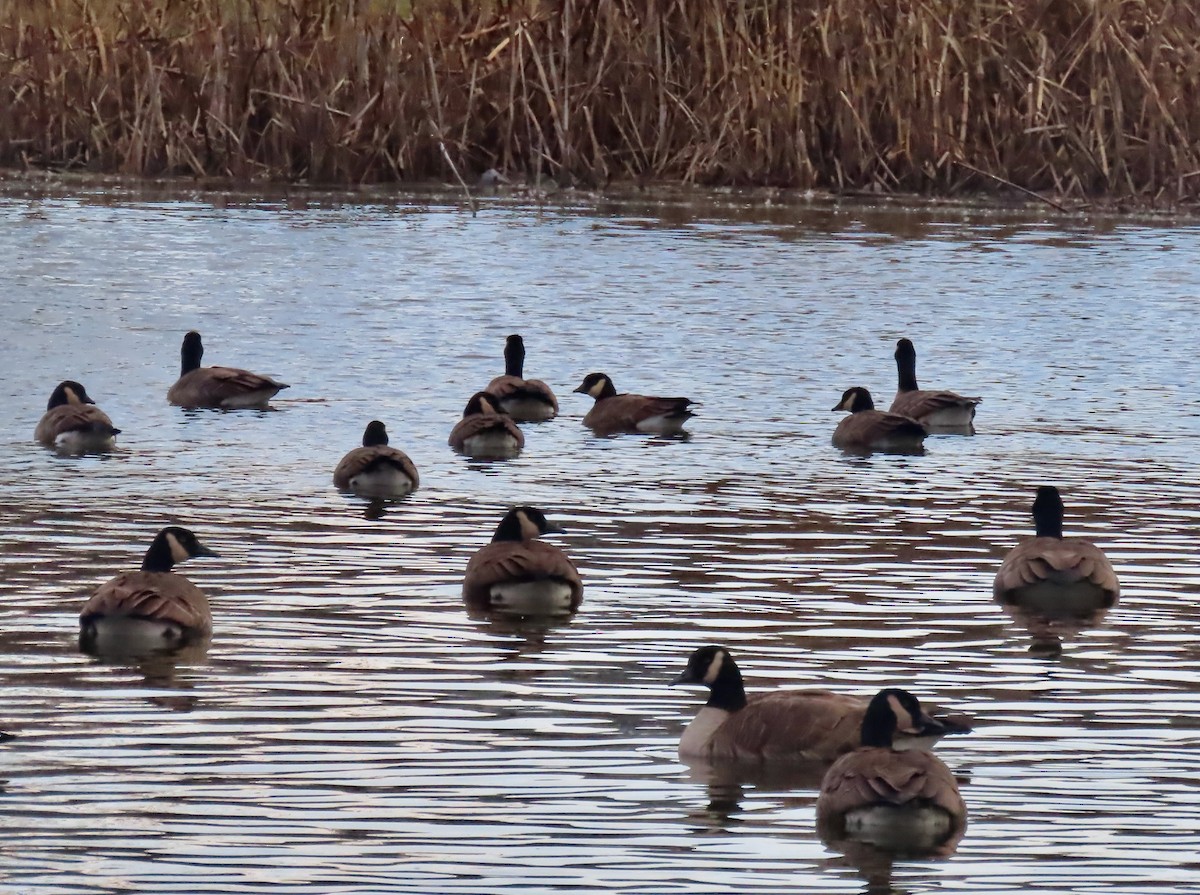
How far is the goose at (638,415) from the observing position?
17.2m

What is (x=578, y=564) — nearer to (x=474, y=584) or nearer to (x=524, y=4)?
(x=474, y=584)

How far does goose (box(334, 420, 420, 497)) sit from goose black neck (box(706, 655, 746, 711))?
575cm

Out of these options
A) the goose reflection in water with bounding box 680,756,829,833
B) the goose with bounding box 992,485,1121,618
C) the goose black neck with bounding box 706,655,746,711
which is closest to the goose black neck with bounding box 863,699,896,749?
the goose reflection in water with bounding box 680,756,829,833

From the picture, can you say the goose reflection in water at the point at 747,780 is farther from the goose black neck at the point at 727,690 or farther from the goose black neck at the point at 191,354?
the goose black neck at the point at 191,354

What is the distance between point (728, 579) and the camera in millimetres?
11836

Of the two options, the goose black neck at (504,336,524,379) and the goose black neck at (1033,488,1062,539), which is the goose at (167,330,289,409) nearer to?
the goose black neck at (504,336,524,379)

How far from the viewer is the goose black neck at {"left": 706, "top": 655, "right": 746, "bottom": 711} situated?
8.62 meters

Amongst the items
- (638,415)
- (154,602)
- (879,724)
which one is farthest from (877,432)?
(879,724)

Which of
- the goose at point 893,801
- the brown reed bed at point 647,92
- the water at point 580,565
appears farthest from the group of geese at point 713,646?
the brown reed bed at point 647,92

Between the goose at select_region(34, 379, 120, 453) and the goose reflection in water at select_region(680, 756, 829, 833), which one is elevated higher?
the goose at select_region(34, 379, 120, 453)

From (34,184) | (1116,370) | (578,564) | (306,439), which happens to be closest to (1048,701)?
(578,564)

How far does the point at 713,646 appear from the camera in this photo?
8.77 m

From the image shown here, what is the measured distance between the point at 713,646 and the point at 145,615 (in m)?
2.66

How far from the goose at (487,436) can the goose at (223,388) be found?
227 cm
